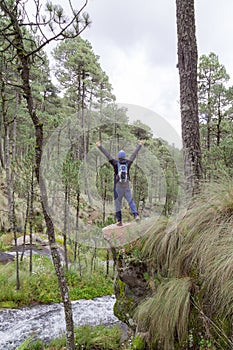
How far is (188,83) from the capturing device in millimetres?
3596

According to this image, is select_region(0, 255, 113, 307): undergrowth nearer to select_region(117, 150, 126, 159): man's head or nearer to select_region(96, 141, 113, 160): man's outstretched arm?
select_region(96, 141, 113, 160): man's outstretched arm

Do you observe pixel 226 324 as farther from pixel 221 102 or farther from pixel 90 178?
pixel 221 102

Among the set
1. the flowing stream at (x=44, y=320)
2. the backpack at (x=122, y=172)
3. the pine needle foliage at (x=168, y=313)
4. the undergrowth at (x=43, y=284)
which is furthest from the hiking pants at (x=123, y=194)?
the undergrowth at (x=43, y=284)

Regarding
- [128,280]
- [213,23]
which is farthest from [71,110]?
[128,280]

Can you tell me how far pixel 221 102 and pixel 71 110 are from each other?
7389mm

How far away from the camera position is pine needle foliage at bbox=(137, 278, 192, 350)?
88.7 inches

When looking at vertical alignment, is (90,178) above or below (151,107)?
below

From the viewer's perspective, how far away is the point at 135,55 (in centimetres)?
594

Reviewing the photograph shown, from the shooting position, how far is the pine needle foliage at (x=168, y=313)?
2.25 metres

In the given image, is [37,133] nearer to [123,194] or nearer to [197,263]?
[123,194]

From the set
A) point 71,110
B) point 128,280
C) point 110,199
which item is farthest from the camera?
point 71,110

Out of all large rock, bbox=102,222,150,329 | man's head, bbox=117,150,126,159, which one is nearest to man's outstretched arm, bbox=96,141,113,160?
man's head, bbox=117,150,126,159

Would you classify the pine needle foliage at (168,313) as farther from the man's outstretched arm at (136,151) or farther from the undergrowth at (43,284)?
the undergrowth at (43,284)

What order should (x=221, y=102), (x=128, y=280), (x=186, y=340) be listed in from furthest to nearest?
(x=221, y=102) → (x=128, y=280) → (x=186, y=340)
